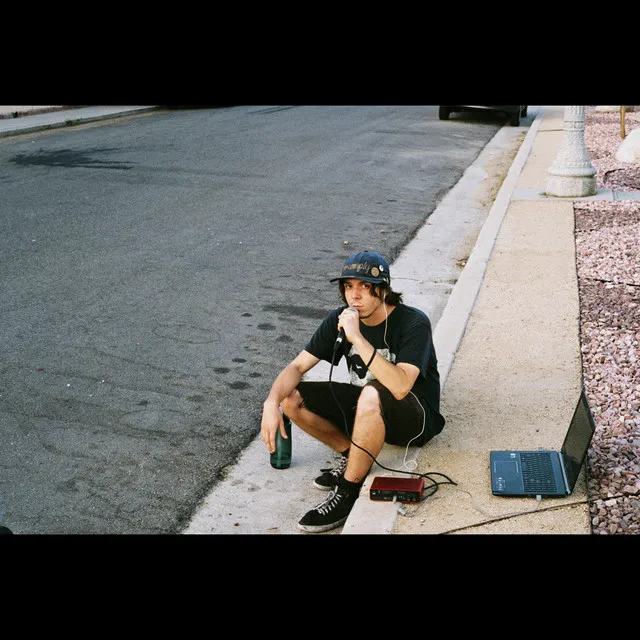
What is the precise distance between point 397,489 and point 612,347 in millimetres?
2609

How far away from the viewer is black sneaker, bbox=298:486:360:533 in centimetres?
451

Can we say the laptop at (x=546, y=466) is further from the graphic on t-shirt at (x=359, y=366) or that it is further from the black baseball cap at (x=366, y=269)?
the black baseball cap at (x=366, y=269)

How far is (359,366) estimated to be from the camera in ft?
16.5

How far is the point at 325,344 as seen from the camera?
5.06 metres

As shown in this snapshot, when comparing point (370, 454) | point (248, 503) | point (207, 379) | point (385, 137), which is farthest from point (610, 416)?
point (385, 137)

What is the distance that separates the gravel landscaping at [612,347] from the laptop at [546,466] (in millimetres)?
158

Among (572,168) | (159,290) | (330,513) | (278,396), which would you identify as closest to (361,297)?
(278,396)

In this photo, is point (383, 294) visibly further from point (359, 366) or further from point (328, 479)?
point (328, 479)

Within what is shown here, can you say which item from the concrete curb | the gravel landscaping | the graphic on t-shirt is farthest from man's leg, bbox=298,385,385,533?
the concrete curb

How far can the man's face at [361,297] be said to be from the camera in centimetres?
483
